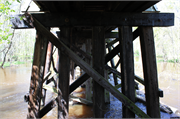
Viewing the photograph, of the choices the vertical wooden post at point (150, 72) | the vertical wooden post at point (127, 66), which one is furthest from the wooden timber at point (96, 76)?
the vertical wooden post at point (150, 72)

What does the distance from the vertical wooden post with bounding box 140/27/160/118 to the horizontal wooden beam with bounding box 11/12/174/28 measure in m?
0.19

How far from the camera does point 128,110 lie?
2.29 m

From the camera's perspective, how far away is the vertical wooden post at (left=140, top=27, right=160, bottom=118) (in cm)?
234

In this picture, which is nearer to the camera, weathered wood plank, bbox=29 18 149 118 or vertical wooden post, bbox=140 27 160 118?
weathered wood plank, bbox=29 18 149 118

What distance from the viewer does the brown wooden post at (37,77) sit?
2314 mm

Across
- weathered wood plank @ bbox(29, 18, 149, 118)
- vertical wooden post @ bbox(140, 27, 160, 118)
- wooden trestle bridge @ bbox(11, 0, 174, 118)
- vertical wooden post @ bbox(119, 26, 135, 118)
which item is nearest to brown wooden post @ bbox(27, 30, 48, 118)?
wooden trestle bridge @ bbox(11, 0, 174, 118)

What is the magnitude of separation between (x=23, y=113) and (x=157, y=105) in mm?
4646

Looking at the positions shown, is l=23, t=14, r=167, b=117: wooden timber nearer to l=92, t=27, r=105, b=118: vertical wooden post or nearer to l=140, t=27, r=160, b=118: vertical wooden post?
l=92, t=27, r=105, b=118: vertical wooden post

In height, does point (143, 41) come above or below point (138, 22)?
below

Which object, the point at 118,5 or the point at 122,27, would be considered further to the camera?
the point at 122,27

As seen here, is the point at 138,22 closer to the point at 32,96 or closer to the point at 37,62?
the point at 37,62

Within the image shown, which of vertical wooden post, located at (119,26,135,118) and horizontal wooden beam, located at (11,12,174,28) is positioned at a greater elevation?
horizontal wooden beam, located at (11,12,174,28)

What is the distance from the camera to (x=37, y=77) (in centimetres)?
235

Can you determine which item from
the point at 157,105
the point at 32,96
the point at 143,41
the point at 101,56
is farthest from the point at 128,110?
the point at 32,96
